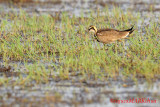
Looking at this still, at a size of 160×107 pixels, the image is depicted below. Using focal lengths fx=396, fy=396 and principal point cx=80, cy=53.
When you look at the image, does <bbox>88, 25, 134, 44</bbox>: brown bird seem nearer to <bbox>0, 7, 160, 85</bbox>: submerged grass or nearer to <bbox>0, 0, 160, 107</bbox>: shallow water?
<bbox>0, 7, 160, 85</bbox>: submerged grass

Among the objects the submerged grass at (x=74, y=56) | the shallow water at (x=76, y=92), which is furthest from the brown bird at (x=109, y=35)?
the shallow water at (x=76, y=92)

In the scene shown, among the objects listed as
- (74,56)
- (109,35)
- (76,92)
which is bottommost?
(76,92)

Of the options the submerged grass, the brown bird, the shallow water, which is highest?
the brown bird

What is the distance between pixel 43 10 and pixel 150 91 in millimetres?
12720

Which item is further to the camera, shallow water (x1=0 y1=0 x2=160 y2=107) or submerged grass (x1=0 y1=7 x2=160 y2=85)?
submerged grass (x1=0 y1=7 x2=160 y2=85)

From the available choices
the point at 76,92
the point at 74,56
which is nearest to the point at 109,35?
the point at 74,56

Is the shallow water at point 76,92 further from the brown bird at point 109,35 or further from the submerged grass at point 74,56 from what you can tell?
the brown bird at point 109,35

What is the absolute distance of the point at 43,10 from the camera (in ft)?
65.0

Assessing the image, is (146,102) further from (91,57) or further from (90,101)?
(91,57)

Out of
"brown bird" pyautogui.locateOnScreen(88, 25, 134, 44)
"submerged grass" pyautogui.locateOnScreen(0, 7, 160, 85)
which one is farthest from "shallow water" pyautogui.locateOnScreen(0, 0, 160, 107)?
"brown bird" pyautogui.locateOnScreen(88, 25, 134, 44)

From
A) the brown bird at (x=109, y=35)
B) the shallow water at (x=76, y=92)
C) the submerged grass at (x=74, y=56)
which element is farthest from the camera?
the brown bird at (x=109, y=35)

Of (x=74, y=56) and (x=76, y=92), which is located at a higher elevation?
(x=74, y=56)

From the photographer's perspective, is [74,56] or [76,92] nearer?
[76,92]

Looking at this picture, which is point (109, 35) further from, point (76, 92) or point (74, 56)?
point (76, 92)
